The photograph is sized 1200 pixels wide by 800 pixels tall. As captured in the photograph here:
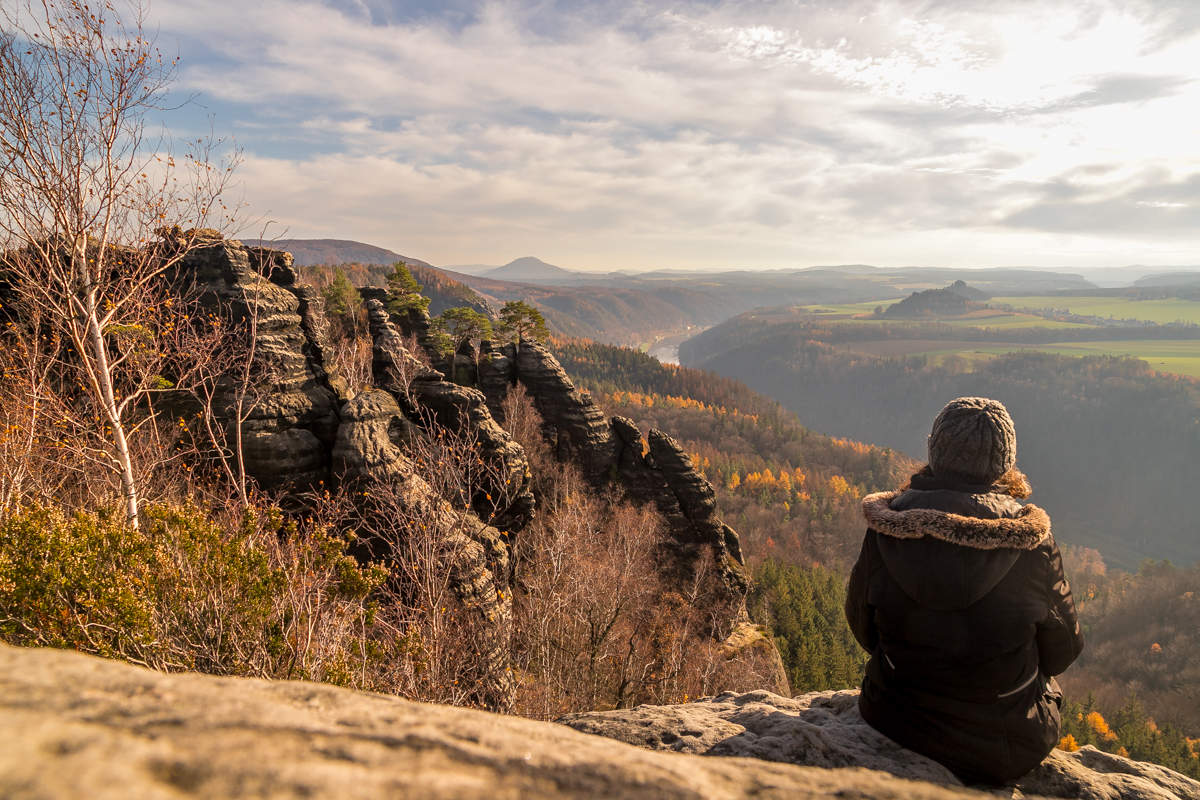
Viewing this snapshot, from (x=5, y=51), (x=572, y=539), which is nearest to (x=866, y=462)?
(x=572, y=539)

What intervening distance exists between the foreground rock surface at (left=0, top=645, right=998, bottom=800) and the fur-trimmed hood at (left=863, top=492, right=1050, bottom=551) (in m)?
2.29

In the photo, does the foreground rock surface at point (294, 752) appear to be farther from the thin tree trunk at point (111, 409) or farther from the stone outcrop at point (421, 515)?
the thin tree trunk at point (111, 409)

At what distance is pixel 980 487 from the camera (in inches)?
151

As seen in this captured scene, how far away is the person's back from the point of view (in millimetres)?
3570

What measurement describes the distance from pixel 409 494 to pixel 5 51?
12.1 meters

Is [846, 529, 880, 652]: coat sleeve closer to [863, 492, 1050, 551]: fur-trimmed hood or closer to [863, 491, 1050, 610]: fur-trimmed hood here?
[863, 491, 1050, 610]: fur-trimmed hood

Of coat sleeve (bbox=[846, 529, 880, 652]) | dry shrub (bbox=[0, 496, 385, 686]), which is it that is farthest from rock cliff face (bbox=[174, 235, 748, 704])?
coat sleeve (bbox=[846, 529, 880, 652])

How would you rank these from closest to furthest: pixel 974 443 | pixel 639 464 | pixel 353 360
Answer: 1. pixel 974 443
2. pixel 353 360
3. pixel 639 464

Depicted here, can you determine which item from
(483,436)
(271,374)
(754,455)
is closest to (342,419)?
(271,374)

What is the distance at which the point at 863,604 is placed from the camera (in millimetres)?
4148

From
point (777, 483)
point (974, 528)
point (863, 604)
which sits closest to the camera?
point (974, 528)

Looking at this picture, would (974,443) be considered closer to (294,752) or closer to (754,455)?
(294,752)

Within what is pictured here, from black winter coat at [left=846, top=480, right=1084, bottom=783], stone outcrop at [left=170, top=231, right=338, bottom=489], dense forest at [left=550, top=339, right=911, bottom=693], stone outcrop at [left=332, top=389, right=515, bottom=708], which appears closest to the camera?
black winter coat at [left=846, top=480, right=1084, bottom=783]

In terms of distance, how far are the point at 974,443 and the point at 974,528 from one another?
0.68 m
